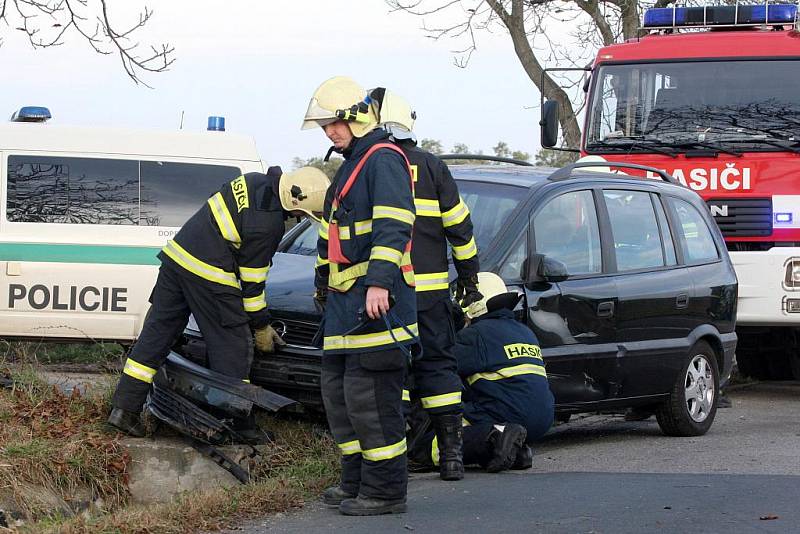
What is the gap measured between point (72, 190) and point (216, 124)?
145cm

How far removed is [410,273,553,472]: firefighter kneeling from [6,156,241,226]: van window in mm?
4662

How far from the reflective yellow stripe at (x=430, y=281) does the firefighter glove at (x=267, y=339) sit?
3.29ft

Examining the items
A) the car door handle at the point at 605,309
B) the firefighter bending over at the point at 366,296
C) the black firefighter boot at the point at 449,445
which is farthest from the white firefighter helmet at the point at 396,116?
the car door handle at the point at 605,309

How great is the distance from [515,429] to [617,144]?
4664mm

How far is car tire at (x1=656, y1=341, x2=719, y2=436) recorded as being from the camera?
823 centimetres

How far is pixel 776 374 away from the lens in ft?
39.0

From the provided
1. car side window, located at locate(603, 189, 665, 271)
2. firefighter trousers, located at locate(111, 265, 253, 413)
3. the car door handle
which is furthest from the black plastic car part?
car side window, located at locate(603, 189, 665, 271)

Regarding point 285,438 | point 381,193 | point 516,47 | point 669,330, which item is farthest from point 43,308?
point 516,47

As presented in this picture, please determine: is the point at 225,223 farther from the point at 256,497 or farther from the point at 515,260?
the point at 515,260

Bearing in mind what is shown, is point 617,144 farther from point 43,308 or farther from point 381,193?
point 381,193

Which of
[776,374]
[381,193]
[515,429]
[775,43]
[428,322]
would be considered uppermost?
[775,43]

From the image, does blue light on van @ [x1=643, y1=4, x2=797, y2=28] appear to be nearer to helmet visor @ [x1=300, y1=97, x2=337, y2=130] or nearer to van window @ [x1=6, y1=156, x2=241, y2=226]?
van window @ [x1=6, y1=156, x2=241, y2=226]

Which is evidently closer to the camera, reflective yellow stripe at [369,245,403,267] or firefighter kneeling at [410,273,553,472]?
reflective yellow stripe at [369,245,403,267]

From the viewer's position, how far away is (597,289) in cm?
770
